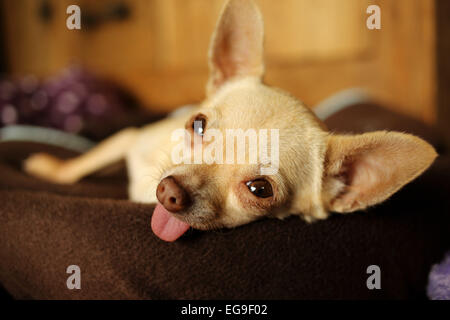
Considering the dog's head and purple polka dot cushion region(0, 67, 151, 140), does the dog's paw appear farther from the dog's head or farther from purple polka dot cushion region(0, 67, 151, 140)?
purple polka dot cushion region(0, 67, 151, 140)

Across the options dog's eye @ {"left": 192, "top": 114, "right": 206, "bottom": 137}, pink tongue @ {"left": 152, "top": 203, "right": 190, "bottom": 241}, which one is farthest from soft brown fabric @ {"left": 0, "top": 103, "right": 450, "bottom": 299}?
dog's eye @ {"left": 192, "top": 114, "right": 206, "bottom": 137}

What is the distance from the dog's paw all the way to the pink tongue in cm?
105

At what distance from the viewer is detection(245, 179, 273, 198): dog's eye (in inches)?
49.4

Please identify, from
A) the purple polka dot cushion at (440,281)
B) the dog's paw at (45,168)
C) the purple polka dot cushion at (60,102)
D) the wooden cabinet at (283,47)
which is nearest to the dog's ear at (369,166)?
the purple polka dot cushion at (440,281)

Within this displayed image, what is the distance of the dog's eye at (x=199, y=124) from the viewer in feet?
4.59

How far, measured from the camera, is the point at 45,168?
2160 millimetres

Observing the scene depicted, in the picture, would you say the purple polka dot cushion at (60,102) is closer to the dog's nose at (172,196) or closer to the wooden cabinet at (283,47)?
the wooden cabinet at (283,47)

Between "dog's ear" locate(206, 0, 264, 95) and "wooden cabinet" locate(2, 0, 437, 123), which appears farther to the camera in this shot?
"wooden cabinet" locate(2, 0, 437, 123)

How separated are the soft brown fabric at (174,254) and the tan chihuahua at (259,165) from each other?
0.20ft
